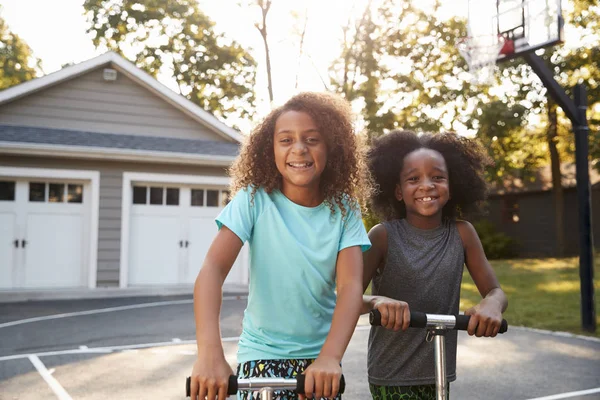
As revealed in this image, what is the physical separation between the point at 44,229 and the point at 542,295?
10430 millimetres

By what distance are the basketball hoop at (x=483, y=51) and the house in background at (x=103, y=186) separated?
5.98m

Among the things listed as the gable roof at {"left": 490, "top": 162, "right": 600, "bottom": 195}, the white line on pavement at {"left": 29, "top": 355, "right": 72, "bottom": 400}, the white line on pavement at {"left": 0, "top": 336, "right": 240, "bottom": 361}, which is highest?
the gable roof at {"left": 490, "top": 162, "right": 600, "bottom": 195}

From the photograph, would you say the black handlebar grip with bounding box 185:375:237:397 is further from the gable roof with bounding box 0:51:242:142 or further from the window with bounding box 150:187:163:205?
the window with bounding box 150:187:163:205

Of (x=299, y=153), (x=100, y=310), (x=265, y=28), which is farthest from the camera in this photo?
(x=265, y=28)

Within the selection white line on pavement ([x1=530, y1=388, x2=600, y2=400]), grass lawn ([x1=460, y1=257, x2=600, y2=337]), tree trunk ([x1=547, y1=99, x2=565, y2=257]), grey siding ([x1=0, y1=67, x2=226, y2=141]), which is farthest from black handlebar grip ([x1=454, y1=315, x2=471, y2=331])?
tree trunk ([x1=547, y1=99, x2=565, y2=257])

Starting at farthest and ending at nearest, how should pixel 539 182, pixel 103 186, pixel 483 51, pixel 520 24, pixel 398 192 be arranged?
pixel 539 182, pixel 103 186, pixel 483 51, pixel 520 24, pixel 398 192

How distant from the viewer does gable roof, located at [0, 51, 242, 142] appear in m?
14.2

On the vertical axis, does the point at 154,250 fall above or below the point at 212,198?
below

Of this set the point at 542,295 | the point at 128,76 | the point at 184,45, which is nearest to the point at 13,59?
the point at 184,45

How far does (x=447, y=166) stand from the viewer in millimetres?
2785

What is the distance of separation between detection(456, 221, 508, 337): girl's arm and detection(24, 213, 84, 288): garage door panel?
41.3 feet

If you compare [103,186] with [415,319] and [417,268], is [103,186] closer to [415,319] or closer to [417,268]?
[417,268]

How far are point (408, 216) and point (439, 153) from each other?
297 mm

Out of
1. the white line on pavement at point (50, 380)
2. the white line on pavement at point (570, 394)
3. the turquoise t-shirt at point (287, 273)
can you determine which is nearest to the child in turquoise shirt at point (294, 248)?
the turquoise t-shirt at point (287, 273)
